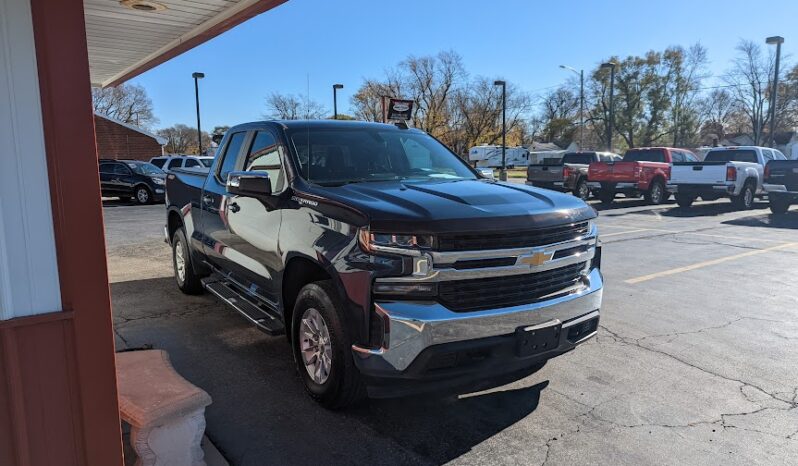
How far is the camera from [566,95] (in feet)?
250

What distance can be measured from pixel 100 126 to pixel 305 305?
37.2 meters

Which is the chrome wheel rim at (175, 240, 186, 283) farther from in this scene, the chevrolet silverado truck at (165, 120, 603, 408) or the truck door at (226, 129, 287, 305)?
the chevrolet silverado truck at (165, 120, 603, 408)

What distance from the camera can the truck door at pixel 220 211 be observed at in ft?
16.7

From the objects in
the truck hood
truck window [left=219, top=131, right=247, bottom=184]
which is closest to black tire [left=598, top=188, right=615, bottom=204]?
truck window [left=219, top=131, right=247, bottom=184]

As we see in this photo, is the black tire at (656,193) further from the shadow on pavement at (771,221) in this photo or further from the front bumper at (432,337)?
the front bumper at (432,337)

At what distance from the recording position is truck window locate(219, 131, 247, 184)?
5.25 m

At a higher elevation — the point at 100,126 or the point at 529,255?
the point at 100,126

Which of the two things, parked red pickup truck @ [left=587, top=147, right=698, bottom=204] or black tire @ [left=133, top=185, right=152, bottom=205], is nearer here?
parked red pickup truck @ [left=587, top=147, right=698, bottom=204]

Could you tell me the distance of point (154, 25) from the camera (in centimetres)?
592

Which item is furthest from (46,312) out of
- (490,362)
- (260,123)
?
(260,123)

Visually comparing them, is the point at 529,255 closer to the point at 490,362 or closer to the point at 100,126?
the point at 490,362

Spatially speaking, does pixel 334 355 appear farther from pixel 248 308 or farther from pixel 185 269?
pixel 185 269

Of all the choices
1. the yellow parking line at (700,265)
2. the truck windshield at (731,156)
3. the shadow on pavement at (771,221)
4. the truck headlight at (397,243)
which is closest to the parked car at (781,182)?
the shadow on pavement at (771,221)

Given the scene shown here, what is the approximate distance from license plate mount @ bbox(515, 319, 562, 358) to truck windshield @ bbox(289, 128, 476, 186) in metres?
1.54
